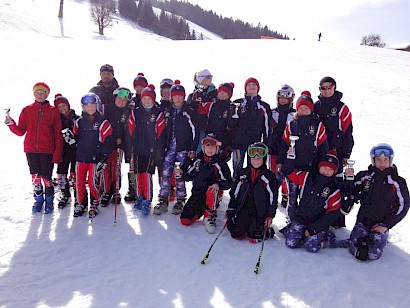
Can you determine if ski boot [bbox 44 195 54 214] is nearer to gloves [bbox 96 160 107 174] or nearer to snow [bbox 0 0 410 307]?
snow [bbox 0 0 410 307]

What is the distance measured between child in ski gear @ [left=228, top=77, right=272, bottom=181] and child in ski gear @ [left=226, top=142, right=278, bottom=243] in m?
0.68

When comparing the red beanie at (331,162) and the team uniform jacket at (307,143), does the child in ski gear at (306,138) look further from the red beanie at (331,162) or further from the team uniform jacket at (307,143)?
the red beanie at (331,162)

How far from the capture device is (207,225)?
5.28 meters

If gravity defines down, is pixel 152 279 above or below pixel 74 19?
below

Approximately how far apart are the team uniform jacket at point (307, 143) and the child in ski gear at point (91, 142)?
2.87m

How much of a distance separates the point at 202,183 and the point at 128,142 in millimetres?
1445

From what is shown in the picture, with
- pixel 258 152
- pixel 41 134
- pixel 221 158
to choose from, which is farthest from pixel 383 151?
pixel 41 134

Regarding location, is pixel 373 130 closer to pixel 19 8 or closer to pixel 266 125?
Result: pixel 266 125

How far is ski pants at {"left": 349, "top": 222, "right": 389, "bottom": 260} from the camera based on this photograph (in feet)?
15.0

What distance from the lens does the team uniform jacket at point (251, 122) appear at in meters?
5.79

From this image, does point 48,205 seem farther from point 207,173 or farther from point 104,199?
point 207,173

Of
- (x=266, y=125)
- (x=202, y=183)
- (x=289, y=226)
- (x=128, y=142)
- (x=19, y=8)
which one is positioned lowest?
(x=289, y=226)

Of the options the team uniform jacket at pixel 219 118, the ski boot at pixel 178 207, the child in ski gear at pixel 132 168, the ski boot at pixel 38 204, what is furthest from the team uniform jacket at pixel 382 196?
the ski boot at pixel 38 204

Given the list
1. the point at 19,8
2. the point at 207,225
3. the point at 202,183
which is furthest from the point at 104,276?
the point at 19,8
